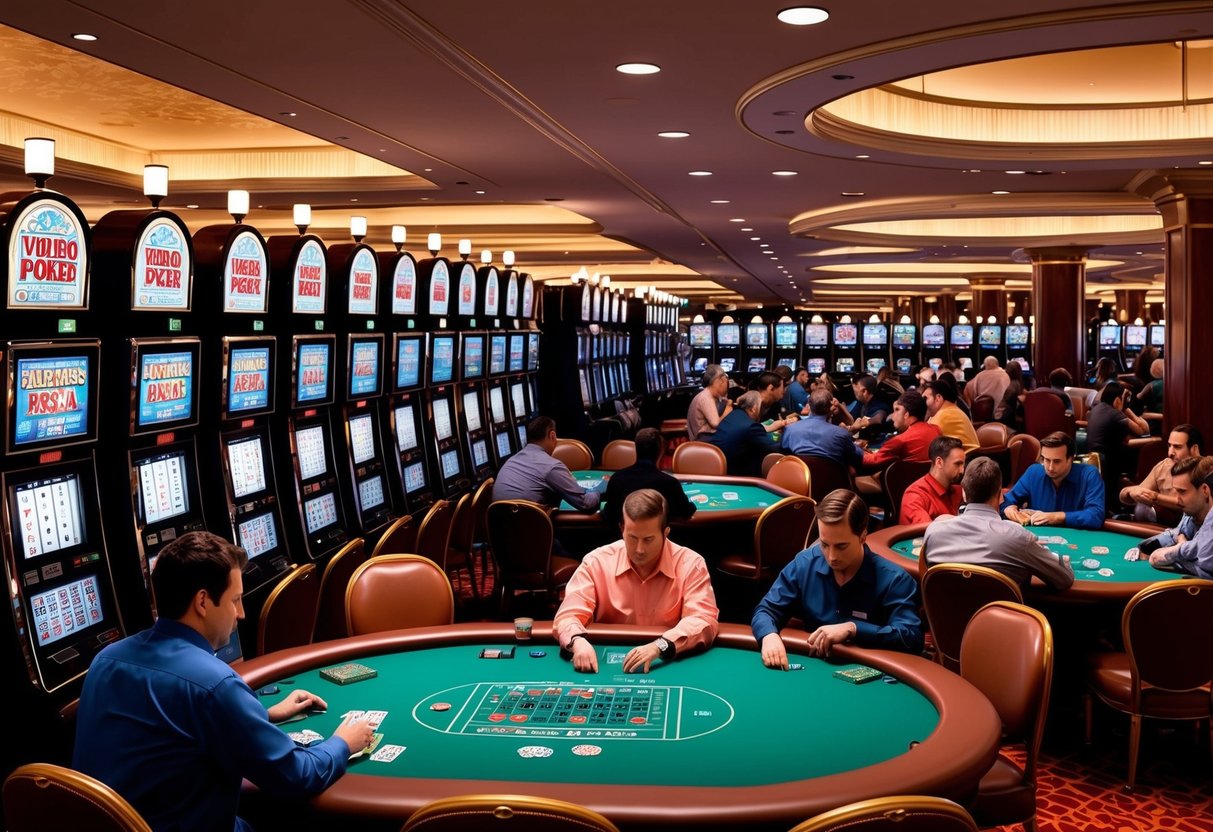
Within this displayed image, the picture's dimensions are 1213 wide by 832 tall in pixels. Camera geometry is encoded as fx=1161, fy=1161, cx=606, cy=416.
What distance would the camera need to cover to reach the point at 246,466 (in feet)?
17.3

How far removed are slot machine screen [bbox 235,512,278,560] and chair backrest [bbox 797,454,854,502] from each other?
Answer: 172 inches

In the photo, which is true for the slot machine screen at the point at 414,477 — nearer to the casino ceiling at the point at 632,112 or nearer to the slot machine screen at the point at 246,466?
the slot machine screen at the point at 246,466

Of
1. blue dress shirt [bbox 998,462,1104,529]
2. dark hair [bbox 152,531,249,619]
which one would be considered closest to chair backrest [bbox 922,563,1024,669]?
blue dress shirt [bbox 998,462,1104,529]

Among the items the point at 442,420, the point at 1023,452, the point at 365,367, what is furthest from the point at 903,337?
the point at 365,367

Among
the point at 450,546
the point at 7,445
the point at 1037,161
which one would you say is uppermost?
the point at 1037,161

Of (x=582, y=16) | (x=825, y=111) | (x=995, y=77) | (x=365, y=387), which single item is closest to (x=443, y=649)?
(x=582, y=16)

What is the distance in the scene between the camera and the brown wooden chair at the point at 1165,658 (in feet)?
13.8

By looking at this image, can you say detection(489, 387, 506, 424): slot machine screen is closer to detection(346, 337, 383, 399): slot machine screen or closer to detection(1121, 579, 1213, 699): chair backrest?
detection(346, 337, 383, 399): slot machine screen

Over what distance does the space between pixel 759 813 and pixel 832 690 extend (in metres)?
0.92

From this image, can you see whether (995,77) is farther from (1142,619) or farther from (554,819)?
(554,819)

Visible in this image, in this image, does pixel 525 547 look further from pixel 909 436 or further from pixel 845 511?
pixel 909 436

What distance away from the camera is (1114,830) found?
4125mm

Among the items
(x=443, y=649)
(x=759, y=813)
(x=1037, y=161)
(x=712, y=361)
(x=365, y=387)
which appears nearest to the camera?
(x=759, y=813)

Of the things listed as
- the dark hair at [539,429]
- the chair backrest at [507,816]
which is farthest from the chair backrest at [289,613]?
the dark hair at [539,429]
